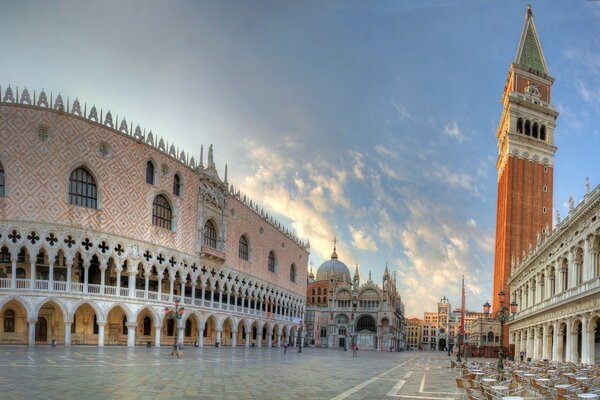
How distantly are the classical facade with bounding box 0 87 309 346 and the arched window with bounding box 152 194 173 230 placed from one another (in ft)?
0.27

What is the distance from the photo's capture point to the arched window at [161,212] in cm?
4525

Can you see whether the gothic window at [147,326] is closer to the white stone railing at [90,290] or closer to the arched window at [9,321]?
the white stone railing at [90,290]

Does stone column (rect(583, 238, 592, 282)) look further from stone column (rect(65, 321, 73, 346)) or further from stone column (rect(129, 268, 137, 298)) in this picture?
stone column (rect(65, 321, 73, 346))

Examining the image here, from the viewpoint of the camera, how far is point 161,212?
4606cm

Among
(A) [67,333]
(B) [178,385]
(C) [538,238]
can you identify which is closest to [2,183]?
(A) [67,333]

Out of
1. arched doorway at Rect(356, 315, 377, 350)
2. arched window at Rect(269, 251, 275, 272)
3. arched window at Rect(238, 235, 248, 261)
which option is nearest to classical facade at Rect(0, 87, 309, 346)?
arched window at Rect(238, 235, 248, 261)

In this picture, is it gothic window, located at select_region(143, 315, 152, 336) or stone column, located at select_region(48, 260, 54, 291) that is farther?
gothic window, located at select_region(143, 315, 152, 336)

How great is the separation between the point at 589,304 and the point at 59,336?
32528 millimetres

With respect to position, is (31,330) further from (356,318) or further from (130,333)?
(356,318)

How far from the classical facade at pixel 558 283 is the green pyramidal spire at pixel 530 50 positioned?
11.4 meters

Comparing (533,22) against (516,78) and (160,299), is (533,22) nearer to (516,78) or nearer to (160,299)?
(516,78)

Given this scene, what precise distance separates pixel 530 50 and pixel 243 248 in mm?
47482

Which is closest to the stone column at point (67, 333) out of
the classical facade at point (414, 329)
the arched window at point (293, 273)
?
the arched window at point (293, 273)

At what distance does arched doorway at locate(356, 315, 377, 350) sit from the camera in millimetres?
87750
